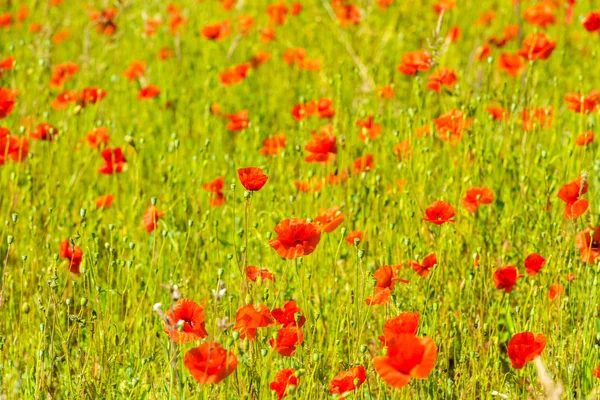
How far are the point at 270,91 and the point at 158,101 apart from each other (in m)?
0.62

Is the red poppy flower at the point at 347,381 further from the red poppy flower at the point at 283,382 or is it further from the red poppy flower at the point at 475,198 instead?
the red poppy flower at the point at 475,198

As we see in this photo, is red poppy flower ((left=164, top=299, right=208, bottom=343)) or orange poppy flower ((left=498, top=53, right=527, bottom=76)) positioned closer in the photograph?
red poppy flower ((left=164, top=299, right=208, bottom=343))

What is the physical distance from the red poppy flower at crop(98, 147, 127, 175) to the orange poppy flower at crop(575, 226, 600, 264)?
5.27ft

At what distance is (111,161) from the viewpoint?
3.00 meters

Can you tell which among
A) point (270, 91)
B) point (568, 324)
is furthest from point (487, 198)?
point (270, 91)

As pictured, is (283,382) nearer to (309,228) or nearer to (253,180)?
(309,228)

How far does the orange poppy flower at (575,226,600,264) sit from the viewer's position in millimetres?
2303

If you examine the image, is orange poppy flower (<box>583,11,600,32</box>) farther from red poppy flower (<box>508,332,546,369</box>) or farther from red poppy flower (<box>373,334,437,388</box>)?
red poppy flower (<box>373,334,437,388</box>)

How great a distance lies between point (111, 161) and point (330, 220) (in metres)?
1.04

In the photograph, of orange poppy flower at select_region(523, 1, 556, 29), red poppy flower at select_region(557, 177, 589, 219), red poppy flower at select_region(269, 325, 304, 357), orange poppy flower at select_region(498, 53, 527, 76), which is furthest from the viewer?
orange poppy flower at select_region(523, 1, 556, 29)

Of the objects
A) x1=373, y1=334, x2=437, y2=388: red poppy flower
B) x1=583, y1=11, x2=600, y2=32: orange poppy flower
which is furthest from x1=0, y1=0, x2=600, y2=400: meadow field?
x1=583, y1=11, x2=600, y2=32: orange poppy flower

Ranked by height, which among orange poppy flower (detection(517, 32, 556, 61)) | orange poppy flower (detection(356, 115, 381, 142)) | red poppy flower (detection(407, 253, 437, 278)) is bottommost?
red poppy flower (detection(407, 253, 437, 278))

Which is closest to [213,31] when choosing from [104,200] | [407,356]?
[104,200]

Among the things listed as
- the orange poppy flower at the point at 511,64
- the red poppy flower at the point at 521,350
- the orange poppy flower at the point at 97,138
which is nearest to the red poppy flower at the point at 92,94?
the orange poppy flower at the point at 97,138
